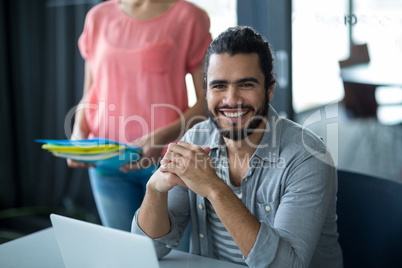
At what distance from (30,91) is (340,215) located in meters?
2.62

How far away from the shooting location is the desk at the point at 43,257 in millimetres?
1127

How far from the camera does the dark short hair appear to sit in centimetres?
132

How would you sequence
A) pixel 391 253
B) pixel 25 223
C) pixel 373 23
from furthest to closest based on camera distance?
1. pixel 25 223
2. pixel 373 23
3. pixel 391 253

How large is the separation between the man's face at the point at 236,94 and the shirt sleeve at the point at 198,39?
403 millimetres

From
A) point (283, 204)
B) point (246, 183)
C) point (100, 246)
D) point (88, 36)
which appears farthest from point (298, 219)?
point (88, 36)

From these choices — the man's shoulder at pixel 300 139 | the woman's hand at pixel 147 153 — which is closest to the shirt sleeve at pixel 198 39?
the woman's hand at pixel 147 153

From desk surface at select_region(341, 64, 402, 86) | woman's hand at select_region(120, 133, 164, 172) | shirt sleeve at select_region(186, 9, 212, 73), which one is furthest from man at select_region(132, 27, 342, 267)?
desk surface at select_region(341, 64, 402, 86)

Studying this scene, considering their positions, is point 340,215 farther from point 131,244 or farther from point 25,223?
point 25,223

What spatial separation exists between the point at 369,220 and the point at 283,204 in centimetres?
31

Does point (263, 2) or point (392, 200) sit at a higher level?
point (263, 2)

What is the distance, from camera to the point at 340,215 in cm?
141

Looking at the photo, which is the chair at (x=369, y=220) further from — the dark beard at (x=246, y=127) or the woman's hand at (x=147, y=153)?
the woman's hand at (x=147, y=153)

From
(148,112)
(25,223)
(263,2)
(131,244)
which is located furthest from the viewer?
(25,223)

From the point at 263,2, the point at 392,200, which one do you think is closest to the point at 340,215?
the point at 392,200
